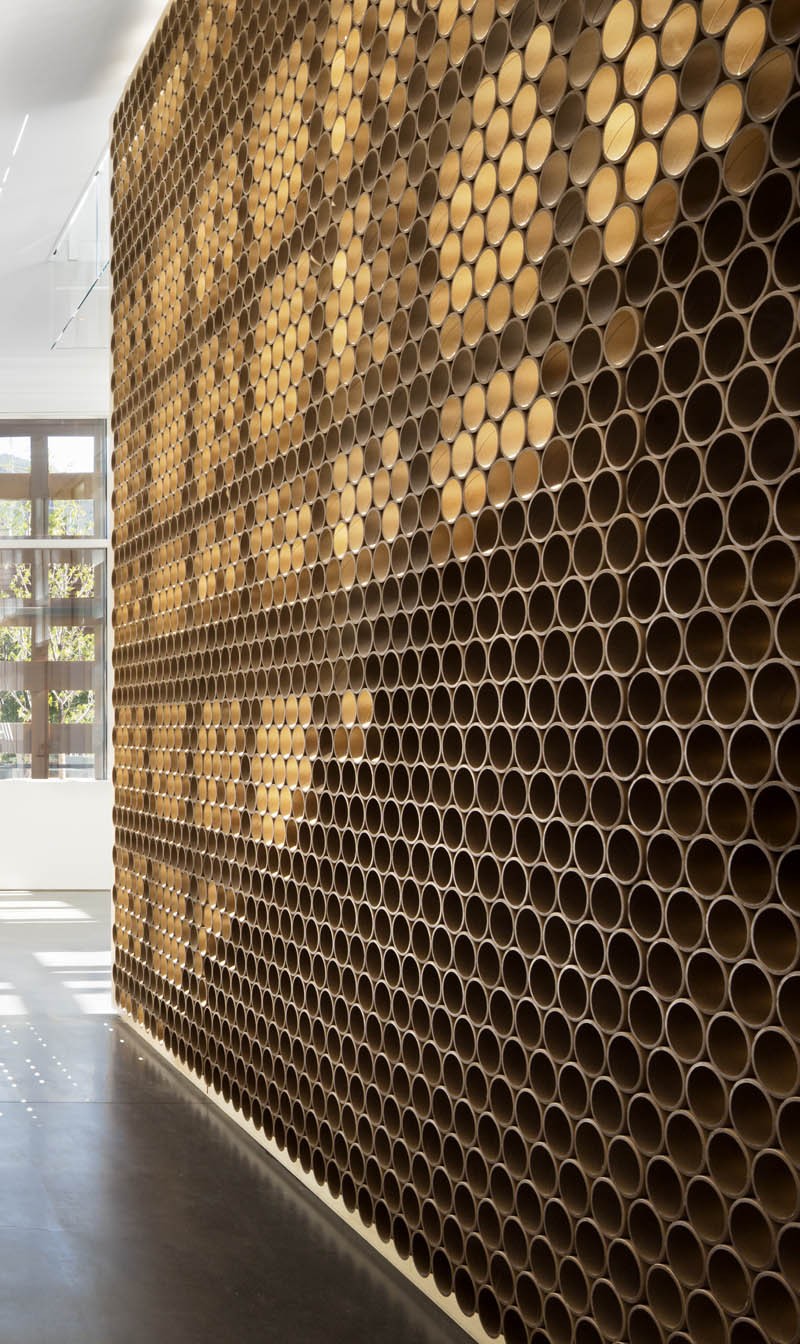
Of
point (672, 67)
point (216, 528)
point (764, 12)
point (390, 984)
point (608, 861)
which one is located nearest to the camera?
point (764, 12)

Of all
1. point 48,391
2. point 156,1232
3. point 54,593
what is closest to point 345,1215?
point 156,1232

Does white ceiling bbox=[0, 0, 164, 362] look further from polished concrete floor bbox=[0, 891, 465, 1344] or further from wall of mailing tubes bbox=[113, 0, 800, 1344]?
polished concrete floor bbox=[0, 891, 465, 1344]

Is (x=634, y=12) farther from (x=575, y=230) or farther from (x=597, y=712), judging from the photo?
(x=597, y=712)

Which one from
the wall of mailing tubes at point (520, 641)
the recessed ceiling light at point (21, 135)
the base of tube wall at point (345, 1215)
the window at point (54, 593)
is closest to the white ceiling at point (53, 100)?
the recessed ceiling light at point (21, 135)

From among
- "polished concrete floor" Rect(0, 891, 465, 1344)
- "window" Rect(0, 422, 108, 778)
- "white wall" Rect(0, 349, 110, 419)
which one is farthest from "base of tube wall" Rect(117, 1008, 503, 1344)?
"white wall" Rect(0, 349, 110, 419)

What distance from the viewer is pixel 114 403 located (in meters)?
Result: 6.02

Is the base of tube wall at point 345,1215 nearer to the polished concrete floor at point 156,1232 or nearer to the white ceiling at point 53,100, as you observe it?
the polished concrete floor at point 156,1232

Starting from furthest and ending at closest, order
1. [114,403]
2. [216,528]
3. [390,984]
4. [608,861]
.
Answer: [114,403] < [216,528] < [390,984] < [608,861]

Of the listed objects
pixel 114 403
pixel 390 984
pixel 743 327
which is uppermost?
pixel 114 403

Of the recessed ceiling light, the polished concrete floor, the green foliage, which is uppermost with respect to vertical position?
the recessed ceiling light

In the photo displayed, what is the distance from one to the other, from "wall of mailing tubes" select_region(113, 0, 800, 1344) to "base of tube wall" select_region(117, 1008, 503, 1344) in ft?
0.16

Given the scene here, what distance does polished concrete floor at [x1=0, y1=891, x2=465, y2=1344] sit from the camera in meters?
2.68

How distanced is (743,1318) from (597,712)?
802mm

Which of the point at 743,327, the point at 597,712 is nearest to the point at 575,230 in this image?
the point at 743,327
